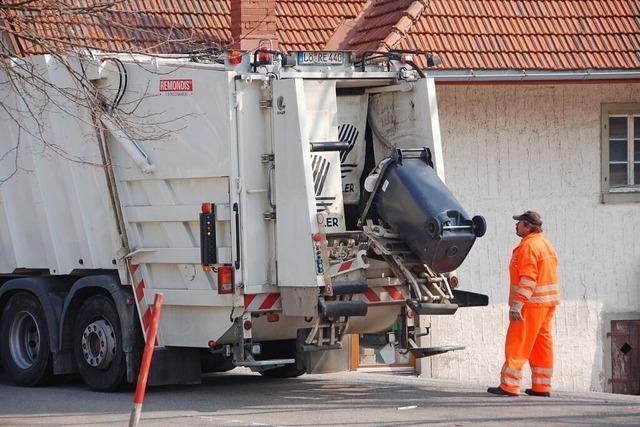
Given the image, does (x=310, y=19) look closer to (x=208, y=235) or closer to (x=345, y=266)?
(x=208, y=235)

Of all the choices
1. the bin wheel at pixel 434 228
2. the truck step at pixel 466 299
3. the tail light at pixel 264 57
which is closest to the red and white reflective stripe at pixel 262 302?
the bin wheel at pixel 434 228

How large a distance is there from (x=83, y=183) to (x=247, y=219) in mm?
1968

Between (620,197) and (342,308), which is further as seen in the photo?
(620,197)

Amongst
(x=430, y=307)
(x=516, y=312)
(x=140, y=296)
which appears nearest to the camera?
(x=430, y=307)

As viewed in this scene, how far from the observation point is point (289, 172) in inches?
444

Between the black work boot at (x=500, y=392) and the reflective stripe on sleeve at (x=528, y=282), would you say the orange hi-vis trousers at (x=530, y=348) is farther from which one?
the reflective stripe on sleeve at (x=528, y=282)

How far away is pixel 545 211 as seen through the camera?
16688 millimetres

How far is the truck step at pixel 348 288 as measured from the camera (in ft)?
36.5

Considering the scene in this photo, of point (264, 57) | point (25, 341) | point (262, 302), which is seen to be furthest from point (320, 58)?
point (25, 341)

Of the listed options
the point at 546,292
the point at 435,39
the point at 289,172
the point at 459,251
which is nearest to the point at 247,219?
the point at 289,172

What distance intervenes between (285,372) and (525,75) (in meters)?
4.51

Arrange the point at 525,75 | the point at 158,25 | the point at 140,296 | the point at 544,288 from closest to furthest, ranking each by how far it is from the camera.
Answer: the point at 544,288, the point at 140,296, the point at 525,75, the point at 158,25

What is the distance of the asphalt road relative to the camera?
10.5m

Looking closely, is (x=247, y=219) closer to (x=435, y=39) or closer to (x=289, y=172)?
(x=289, y=172)
